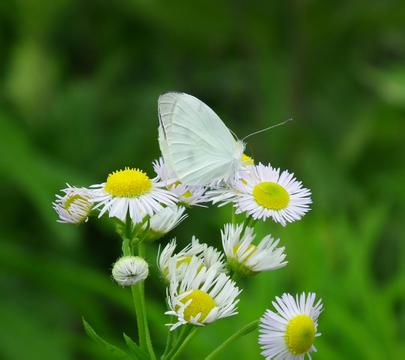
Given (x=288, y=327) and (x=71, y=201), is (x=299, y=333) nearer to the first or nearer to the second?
(x=288, y=327)

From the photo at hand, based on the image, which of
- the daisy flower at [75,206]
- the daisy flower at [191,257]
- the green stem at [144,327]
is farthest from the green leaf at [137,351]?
the daisy flower at [75,206]

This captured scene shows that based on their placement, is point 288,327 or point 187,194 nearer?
point 288,327

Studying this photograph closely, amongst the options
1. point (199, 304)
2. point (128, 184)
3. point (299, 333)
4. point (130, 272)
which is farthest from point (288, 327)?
point (128, 184)

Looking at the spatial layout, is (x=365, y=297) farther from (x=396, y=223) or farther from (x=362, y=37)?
(x=362, y=37)

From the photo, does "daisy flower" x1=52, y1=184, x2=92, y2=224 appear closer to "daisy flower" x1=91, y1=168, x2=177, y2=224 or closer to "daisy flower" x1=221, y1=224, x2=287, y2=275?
"daisy flower" x1=91, y1=168, x2=177, y2=224

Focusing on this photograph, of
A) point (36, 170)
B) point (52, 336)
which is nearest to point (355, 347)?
point (52, 336)

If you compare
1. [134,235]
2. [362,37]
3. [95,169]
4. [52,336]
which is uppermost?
[362,37]

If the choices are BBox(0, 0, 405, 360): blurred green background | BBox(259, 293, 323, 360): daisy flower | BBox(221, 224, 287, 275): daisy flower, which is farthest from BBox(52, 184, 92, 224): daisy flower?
BBox(0, 0, 405, 360): blurred green background
